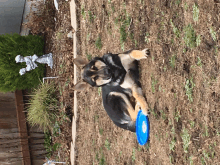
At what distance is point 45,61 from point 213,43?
20.0 ft

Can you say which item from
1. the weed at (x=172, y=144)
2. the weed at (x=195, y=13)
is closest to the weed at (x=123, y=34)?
the weed at (x=195, y=13)

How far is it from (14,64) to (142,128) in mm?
5019

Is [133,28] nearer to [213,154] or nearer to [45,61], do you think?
[213,154]

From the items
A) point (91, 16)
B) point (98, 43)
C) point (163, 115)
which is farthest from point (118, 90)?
point (91, 16)

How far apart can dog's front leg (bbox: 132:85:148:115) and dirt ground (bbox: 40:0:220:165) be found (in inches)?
3.1

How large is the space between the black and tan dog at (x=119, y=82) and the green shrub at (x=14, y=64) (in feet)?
13.6

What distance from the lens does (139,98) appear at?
3559 millimetres

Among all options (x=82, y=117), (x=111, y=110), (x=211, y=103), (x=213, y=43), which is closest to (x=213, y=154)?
(x=211, y=103)

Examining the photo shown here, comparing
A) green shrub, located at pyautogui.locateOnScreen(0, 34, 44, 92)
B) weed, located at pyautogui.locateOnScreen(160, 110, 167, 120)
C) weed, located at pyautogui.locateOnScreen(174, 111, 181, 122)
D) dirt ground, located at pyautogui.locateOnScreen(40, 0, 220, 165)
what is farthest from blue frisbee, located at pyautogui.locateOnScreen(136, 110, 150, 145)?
green shrub, located at pyautogui.locateOnScreen(0, 34, 44, 92)

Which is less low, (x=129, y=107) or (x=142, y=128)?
(x=129, y=107)

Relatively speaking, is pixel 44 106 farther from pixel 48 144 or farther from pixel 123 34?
pixel 123 34

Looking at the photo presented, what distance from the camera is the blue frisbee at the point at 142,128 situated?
3.48m

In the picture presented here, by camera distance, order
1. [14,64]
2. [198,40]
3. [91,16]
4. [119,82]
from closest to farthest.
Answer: [198,40], [119,82], [91,16], [14,64]

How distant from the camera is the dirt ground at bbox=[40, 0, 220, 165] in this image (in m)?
2.36
